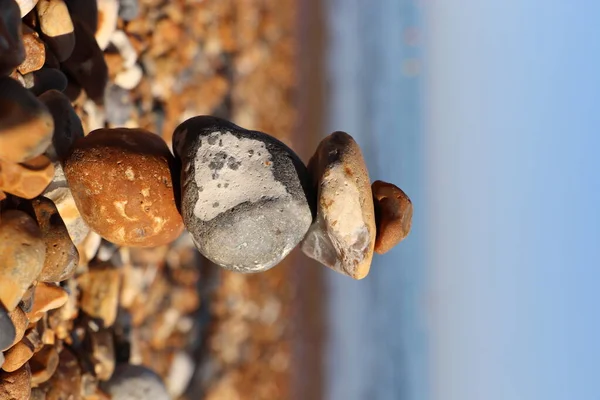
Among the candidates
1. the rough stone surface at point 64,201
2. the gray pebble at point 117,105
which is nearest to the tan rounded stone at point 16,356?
the rough stone surface at point 64,201

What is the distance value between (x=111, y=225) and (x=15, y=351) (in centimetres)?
31

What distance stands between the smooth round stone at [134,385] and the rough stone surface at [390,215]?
0.85m

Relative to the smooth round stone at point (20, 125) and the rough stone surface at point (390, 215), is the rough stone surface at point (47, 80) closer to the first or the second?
the smooth round stone at point (20, 125)

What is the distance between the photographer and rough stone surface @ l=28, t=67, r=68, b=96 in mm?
1291

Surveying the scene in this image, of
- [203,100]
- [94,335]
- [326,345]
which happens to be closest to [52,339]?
[94,335]

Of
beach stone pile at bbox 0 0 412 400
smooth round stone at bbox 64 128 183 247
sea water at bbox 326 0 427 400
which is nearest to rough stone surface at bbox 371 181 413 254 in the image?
beach stone pile at bbox 0 0 412 400

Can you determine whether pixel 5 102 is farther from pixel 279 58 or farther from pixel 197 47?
pixel 279 58

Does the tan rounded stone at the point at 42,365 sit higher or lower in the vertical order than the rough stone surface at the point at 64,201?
lower

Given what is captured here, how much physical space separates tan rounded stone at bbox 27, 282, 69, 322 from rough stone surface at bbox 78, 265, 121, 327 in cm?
35

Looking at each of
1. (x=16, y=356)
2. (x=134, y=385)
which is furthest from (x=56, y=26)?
(x=134, y=385)

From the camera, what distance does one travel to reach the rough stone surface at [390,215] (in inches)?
49.3

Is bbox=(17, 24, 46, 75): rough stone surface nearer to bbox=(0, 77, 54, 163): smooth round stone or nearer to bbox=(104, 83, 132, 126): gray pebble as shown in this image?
bbox=(0, 77, 54, 163): smooth round stone

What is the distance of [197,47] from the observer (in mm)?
2314

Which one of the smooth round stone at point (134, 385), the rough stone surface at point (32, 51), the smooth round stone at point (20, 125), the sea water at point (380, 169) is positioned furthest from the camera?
the sea water at point (380, 169)
